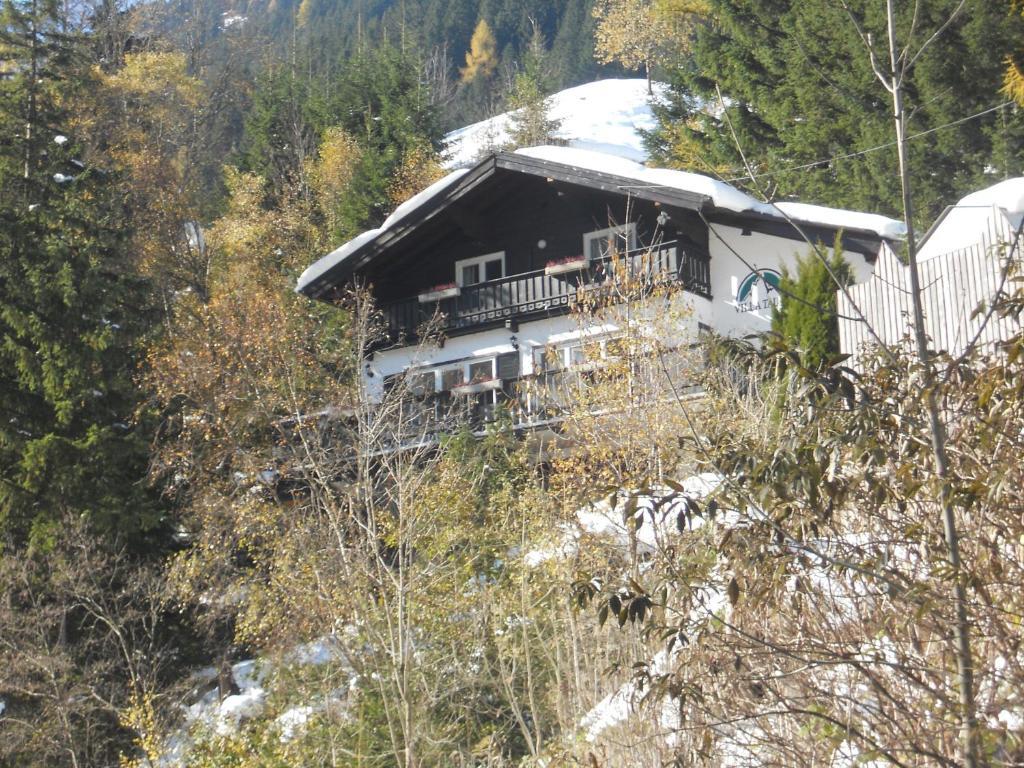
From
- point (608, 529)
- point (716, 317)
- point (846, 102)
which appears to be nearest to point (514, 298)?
point (716, 317)

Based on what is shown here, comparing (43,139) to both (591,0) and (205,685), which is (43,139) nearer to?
(205,685)

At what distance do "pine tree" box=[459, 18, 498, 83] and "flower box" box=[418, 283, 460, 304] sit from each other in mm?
66578

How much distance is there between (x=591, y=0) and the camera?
91500mm

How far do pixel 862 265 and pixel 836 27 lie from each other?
8.10 metres

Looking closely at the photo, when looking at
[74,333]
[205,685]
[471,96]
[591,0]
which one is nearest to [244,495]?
[205,685]

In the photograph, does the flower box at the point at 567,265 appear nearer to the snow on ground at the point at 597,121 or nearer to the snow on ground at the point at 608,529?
the snow on ground at the point at 608,529

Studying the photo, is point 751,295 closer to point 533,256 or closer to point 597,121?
point 533,256

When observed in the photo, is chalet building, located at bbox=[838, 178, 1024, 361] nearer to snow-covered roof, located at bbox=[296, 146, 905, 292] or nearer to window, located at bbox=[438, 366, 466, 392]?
snow-covered roof, located at bbox=[296, 146, 905, 292]

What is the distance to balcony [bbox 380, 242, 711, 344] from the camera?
24.8m

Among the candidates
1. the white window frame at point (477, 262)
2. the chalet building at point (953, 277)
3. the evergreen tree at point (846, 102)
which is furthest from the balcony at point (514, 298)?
the chalet building at point (953, 277)

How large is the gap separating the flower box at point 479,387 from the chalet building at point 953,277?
39.2 ft

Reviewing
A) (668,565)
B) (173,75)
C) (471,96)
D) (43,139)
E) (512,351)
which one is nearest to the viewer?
(668,565)

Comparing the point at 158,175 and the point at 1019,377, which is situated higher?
the point at 158,175

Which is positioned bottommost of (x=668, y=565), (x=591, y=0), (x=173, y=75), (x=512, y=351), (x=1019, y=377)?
(x=668, y=565)
